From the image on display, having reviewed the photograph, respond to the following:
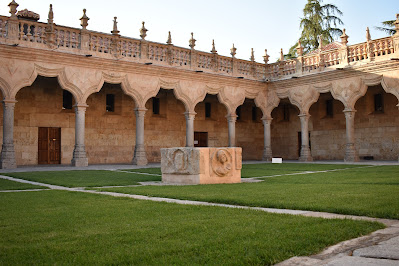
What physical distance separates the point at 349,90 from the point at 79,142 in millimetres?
15249

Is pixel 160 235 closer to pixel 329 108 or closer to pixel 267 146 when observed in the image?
pixel 267 146

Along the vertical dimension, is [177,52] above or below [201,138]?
above

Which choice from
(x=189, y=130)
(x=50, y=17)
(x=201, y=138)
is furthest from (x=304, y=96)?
(x=50, y=17)

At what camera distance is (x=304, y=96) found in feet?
83.7

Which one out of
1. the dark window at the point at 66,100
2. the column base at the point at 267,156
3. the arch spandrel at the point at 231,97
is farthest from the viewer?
the column base at the point at 267,156

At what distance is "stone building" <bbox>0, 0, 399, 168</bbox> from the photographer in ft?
63.4

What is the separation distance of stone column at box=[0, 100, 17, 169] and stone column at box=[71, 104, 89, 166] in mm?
2804

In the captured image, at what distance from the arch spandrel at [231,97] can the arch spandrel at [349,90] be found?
581 centimetres

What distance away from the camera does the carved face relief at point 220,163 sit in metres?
10.9

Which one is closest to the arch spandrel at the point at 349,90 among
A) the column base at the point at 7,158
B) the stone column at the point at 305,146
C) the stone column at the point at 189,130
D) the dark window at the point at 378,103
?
the stone column at the point at 305,146

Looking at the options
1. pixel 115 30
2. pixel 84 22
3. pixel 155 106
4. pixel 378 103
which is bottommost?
pixel 378 103

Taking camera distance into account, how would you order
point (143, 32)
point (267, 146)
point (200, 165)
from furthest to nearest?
point (267, 146)
point (143, 32)
point (200, 165)

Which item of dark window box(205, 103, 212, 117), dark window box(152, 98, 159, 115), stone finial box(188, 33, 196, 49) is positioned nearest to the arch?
dark window box(152, 98, 159, 115)

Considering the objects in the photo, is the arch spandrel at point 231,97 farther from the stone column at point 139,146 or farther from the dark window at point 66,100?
the dark window at point 66,100
